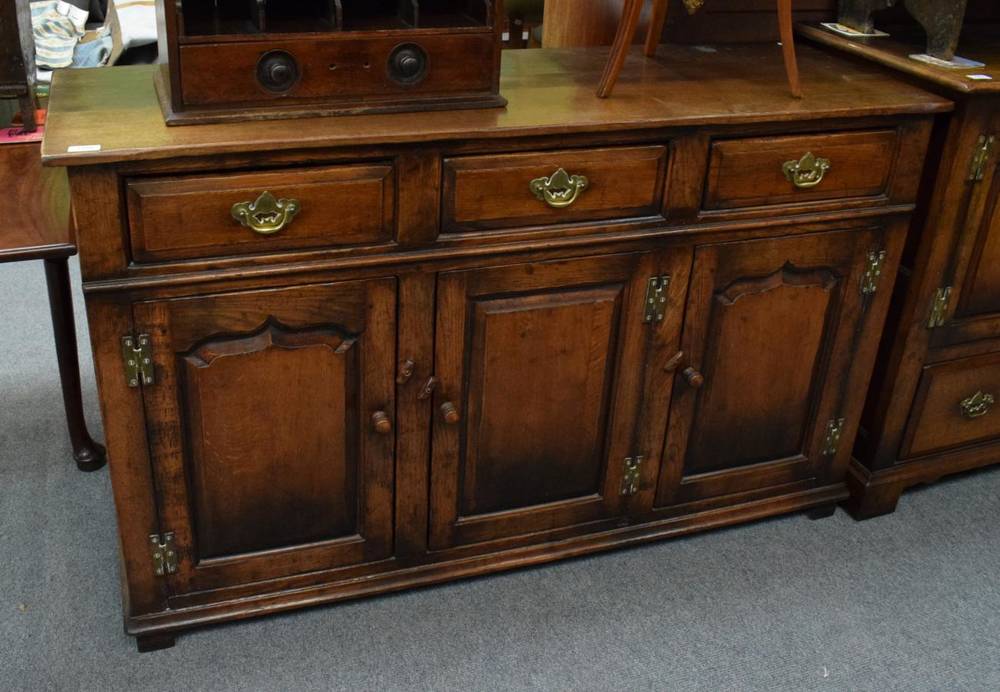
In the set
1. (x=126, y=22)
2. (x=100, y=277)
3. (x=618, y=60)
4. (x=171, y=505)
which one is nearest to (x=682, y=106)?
(x=618, y=60)

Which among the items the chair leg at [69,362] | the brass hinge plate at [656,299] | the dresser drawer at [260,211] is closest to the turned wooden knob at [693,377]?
the brass hinge plate at [656,299]

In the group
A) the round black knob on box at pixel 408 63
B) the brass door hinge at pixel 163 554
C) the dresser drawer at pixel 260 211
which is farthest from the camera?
the brass door hinge at pixel 163 554

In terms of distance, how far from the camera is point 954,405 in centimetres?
225

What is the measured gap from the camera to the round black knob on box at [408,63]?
1615mm

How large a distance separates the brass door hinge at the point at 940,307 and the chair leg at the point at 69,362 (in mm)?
1721

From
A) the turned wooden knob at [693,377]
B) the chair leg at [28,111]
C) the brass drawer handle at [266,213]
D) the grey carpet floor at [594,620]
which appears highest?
the brass drawer handle at [266,213]

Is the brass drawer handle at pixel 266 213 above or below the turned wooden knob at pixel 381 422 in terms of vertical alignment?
above

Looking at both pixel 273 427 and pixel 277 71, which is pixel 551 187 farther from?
pixel 273 427

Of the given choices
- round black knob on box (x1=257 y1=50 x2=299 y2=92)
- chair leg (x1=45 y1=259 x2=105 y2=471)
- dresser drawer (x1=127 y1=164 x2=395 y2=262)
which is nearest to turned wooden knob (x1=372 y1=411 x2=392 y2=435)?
dresser drawer (x1=127 y1=164 x2=395 y2=262)

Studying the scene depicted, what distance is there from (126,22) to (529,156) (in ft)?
8.99

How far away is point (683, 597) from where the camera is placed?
204 cm

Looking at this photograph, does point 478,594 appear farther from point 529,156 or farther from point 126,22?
point 126,22

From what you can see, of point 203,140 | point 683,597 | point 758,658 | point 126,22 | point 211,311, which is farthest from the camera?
point 126,22

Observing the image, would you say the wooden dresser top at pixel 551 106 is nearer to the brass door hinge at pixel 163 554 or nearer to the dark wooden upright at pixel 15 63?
the brass door hinge at pixel 163 554
